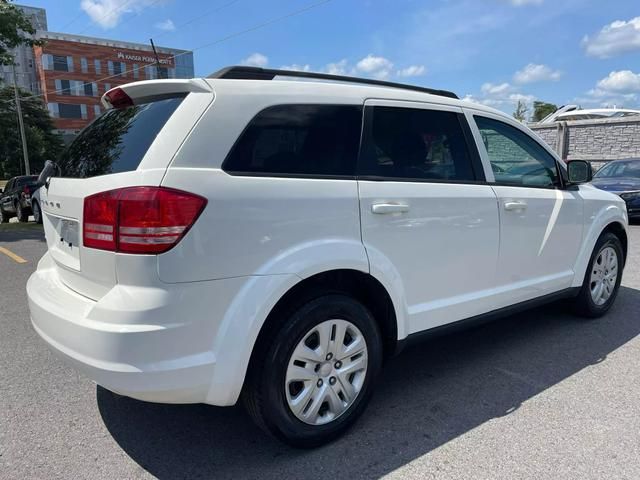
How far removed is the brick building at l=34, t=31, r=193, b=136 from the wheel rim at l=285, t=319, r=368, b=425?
216 feet

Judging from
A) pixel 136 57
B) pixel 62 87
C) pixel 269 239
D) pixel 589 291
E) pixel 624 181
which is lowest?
pixel 589 291

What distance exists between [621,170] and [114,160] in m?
12.9

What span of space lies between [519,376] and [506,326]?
3.60 feet

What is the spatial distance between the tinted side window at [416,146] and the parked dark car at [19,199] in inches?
510

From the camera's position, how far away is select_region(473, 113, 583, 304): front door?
11.4ft

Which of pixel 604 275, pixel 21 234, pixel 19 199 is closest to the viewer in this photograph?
pixel 604 275

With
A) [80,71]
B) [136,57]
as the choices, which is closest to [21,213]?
[80,71]

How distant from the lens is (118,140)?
8.17 ft

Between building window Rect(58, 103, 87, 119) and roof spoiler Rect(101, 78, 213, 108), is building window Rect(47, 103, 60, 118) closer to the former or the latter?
building window Rect(58, 103, 87, 119)

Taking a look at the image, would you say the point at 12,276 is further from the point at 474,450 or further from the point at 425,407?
the point at 474,450

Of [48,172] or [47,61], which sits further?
[47,61]

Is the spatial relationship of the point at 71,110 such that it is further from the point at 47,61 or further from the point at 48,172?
the point at 48,172

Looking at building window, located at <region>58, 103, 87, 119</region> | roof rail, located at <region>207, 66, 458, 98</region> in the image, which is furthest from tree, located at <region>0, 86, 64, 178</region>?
roof rail, located at <region>207, 66, 458, 98</region>

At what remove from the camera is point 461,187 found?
3182 millimetres
